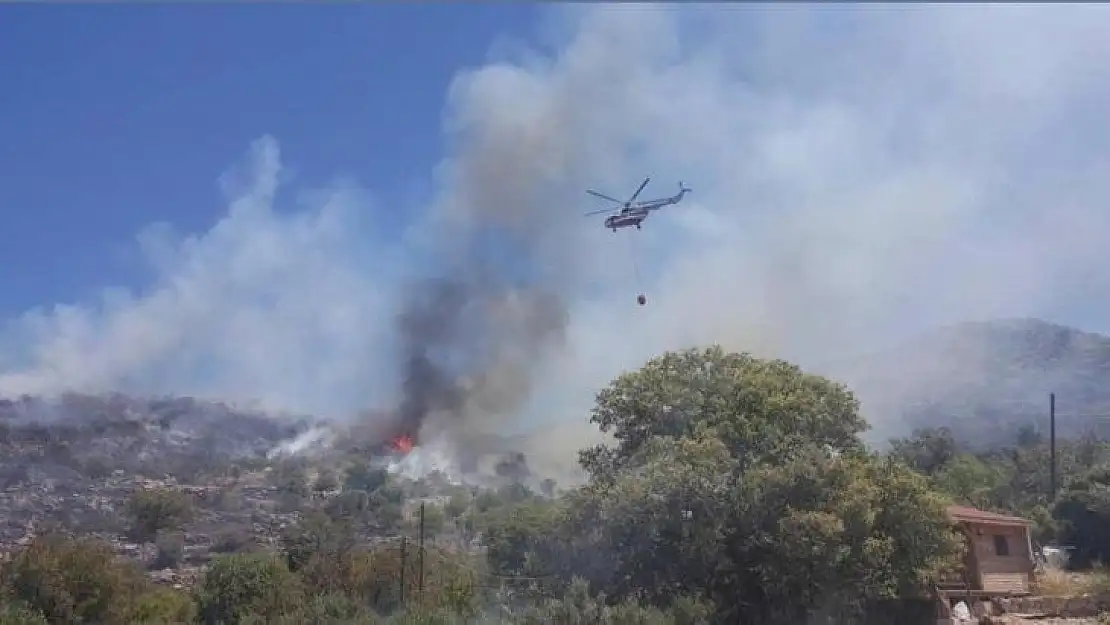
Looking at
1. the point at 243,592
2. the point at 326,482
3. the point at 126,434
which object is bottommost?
the point at 243,592

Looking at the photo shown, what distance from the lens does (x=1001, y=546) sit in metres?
48.0

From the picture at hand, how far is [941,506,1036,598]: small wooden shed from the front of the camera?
45688 mm

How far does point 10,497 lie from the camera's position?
75812 millimetres

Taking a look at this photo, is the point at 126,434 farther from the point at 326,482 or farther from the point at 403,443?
the point at 403,443

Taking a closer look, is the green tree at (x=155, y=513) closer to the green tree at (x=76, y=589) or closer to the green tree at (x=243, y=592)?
the green tree at (x=76, y=589)

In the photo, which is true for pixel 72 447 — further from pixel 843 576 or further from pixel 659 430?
pixel 843 576

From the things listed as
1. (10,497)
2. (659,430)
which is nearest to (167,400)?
(10,497)

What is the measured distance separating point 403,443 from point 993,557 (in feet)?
126

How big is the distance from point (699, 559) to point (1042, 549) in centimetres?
3137

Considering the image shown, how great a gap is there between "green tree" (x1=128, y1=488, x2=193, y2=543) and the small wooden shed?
163ft

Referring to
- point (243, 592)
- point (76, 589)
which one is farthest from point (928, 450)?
point (76, 589)

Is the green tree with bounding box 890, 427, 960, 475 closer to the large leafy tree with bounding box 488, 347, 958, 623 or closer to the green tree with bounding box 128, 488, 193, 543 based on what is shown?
the large leafy tree with bounding box 488, 347, 958, 623

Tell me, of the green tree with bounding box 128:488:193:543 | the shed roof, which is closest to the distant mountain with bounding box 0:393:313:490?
the green tree with bounding box 128:488:193:543

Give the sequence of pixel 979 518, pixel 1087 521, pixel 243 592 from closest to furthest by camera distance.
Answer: pixel 243 592
pixel 979 518
pixel 1087 521
